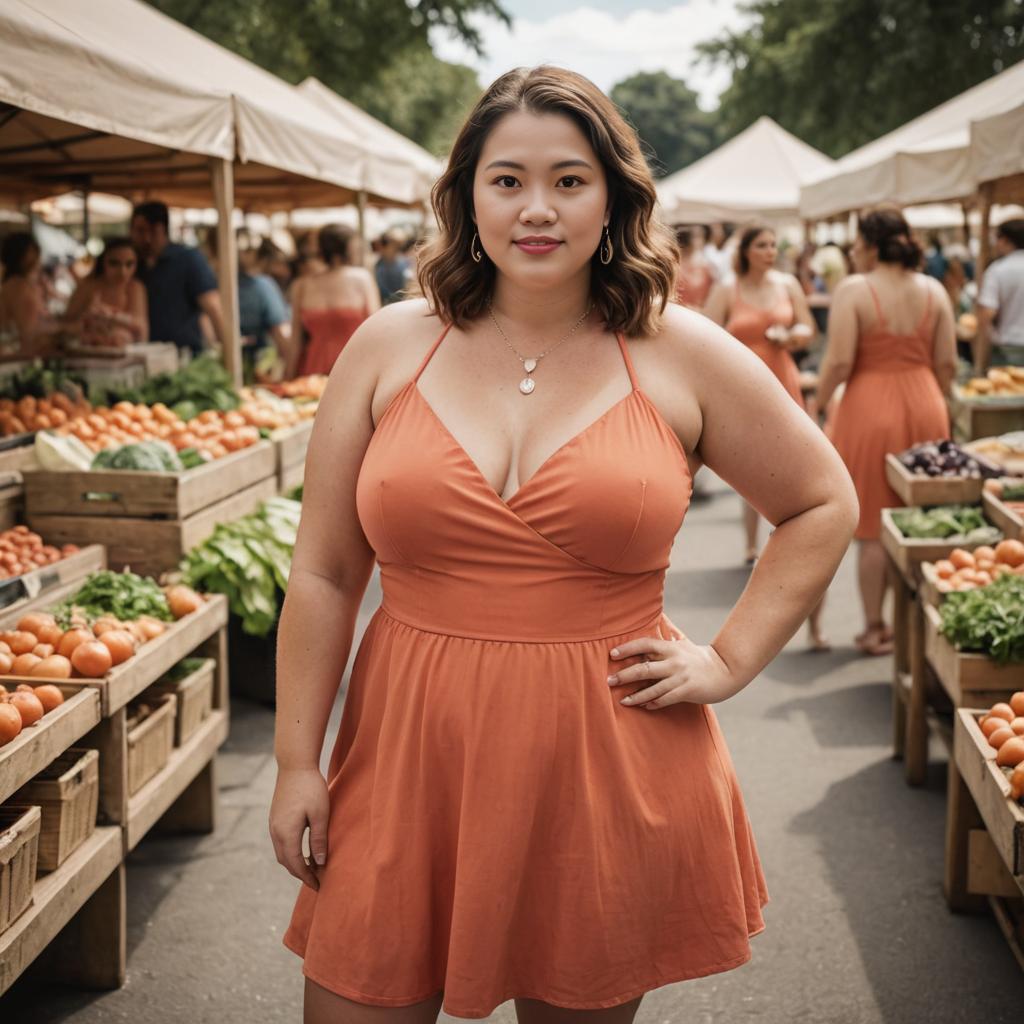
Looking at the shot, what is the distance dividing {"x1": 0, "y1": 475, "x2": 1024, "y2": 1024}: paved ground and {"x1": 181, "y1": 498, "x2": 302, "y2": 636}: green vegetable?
2.08 feet

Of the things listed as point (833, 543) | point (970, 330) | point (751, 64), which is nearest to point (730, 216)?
point (970, 330)

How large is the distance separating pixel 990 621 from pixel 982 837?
0.72 m

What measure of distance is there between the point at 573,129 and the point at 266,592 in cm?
402

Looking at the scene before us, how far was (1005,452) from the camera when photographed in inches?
275

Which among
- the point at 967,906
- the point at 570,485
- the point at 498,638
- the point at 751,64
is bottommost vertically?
the point at 967,906

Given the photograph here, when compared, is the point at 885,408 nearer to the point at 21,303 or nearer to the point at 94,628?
the point at 94,628

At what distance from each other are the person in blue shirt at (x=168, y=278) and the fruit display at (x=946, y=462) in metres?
4.80

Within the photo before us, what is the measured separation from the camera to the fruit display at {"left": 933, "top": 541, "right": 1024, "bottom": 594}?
16.0 ft

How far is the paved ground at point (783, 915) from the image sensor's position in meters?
3.75

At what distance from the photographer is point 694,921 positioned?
2221mm

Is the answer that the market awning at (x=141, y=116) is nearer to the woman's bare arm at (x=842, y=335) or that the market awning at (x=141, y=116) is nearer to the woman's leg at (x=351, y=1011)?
the woman's bare arm at (x=842, y=335)

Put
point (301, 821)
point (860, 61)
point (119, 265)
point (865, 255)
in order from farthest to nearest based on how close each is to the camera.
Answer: point (860, 61)
point (119, 265)
point (865, 255)
point (301, 821)

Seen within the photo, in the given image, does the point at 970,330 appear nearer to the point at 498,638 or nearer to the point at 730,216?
the point at 730,216

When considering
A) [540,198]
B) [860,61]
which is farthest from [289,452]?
[860,61]
